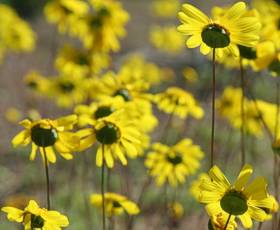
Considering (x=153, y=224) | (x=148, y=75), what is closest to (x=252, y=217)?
(x=153, y=224)

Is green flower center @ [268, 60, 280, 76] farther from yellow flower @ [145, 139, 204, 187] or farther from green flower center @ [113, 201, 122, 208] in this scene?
green flower center @ [113, 201, 122, 208]

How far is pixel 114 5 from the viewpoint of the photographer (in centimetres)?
337

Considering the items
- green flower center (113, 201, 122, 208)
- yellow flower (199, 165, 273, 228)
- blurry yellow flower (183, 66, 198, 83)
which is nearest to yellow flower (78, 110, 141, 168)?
green flower center (113, 201, 122, 208)

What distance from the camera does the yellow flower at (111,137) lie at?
206 cm

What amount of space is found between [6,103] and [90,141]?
4.96 metres

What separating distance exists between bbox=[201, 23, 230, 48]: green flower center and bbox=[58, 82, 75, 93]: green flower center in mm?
1962

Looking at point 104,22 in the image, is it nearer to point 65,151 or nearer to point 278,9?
point 278,9

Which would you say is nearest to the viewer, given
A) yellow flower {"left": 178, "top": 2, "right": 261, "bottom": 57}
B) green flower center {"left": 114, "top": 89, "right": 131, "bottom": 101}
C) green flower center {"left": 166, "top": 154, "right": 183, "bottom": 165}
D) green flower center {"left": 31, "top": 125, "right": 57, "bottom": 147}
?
yellow flower {"left": 178, "top": 2, "right": 261, "bottom": 57}

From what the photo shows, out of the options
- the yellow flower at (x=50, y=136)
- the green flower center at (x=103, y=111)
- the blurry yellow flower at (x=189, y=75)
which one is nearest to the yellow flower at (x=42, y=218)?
the yellow flower at (x=50, y=136)

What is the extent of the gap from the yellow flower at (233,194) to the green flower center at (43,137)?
0.53 m

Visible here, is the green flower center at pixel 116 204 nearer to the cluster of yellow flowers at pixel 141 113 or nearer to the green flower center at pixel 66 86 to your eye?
the cluster of yellow flowers at pixel 141 113

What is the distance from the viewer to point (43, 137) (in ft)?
6.55

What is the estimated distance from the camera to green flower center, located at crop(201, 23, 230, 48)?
1.86m

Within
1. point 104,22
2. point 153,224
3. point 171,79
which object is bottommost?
point 153,224
